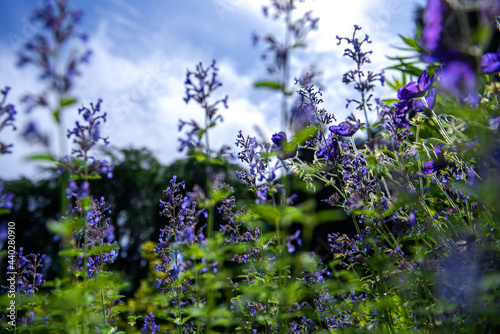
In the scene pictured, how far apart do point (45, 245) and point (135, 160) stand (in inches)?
259

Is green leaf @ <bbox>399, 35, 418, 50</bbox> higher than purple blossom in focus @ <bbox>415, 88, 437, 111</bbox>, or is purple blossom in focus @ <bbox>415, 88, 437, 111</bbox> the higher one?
green leaf @ <bbox>399, 35, 418, 50</bbox>

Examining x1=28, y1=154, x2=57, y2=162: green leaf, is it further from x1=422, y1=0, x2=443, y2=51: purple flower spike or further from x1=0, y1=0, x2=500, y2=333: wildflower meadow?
x1=422, y1=0, x2=443, y2=51: purple flower spike

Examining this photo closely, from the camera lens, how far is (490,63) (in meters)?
1.74

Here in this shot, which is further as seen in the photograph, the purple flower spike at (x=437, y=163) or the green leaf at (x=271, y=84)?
the purple flower spike at (x=437, y=163)

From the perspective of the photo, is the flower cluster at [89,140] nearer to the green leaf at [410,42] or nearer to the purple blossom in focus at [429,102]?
the purple blossom in focus at [429,102]

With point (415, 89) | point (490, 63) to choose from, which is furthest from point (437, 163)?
point (490, 63)

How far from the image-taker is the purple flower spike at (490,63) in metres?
1.66

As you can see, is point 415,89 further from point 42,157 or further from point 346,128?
point 42,157

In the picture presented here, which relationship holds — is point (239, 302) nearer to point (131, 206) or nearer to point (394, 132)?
point (394, 132)

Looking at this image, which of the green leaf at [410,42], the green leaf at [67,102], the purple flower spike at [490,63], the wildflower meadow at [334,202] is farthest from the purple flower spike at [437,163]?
the green leaf at [410,42]

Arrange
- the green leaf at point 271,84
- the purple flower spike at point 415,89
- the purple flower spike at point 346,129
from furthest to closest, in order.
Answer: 1. the purple flower spike at point 346,129
2. the purple flower spike at point 415,89
3. the green leaf at point 271,84

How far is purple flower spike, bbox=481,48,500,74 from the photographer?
1.66 m

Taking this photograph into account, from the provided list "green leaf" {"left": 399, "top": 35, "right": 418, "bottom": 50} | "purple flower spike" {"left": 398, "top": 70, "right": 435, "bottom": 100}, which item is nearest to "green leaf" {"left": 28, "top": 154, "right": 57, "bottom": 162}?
"purple flower spike" {"left": 398, "top": 70, "right": 435, "bottom": 100}

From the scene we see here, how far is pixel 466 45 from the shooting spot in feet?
4.29
